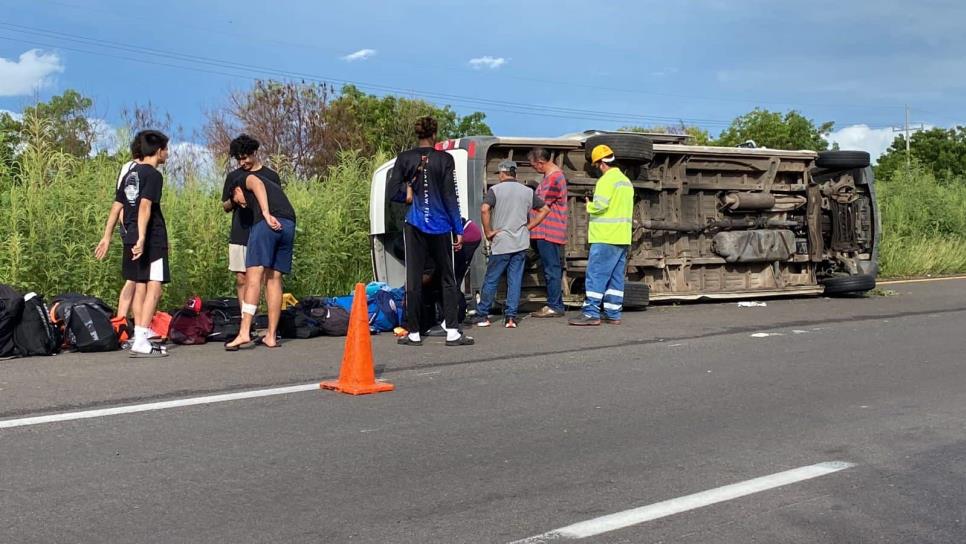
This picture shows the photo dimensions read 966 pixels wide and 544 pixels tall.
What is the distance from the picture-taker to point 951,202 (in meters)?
24.7

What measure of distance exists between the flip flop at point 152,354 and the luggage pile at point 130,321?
0.42 metres

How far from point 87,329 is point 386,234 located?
4416mm

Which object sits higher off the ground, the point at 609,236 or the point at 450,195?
the point at 450,195

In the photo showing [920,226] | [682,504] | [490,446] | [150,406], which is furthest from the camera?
[920,226]

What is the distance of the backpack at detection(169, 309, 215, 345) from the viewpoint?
29.0 ft

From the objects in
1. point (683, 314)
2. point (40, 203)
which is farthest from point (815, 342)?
point (40, 203)

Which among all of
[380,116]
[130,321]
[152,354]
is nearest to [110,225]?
[152,354]

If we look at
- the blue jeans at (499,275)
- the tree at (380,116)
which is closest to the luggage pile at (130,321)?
the blue jeans at (499,275)

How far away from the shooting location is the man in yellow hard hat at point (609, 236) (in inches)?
422

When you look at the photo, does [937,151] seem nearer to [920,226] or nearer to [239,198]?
[920,226]

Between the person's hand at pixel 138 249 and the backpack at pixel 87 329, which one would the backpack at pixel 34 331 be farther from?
the person's hand at pixel 138 249

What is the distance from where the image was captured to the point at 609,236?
35.3ft

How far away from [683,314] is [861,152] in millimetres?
4596

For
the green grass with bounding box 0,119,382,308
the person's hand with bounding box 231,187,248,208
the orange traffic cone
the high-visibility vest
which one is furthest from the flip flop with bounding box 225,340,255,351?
the high-visibility vest
